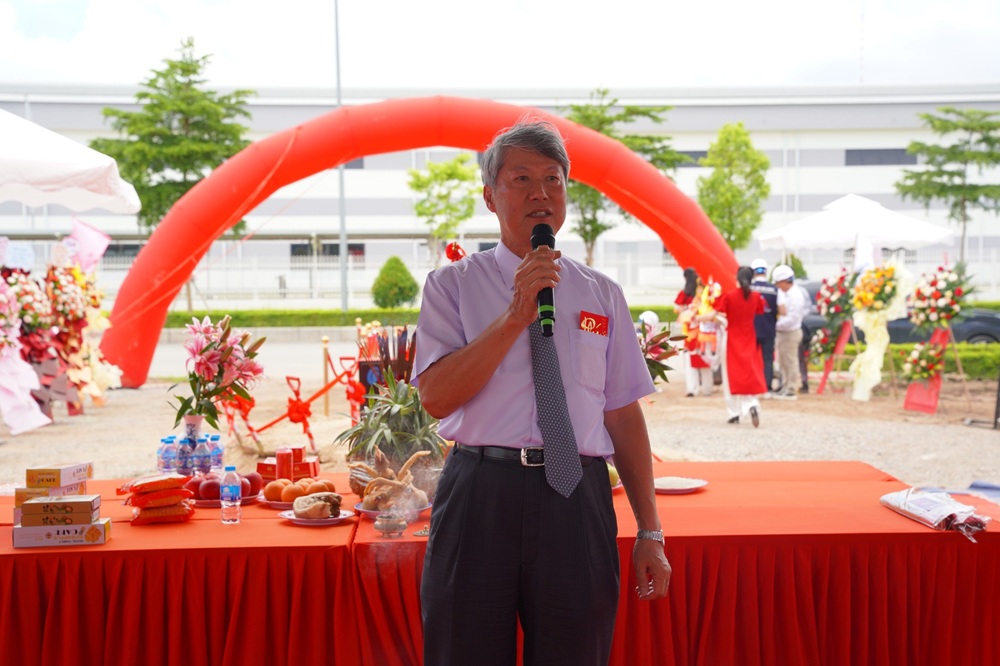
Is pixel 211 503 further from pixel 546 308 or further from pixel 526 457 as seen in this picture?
pixel 546 308

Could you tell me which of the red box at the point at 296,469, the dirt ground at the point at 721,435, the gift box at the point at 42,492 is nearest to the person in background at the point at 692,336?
the dirt ground at the point at 721,435

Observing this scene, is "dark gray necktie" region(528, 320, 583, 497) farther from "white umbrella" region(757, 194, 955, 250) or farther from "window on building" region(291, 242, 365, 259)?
"window on building" region(291, 242, 365, 259)

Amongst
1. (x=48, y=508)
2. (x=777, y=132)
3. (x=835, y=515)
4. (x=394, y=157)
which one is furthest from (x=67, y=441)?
(x=777, y=132)

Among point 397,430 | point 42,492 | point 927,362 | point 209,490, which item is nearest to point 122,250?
point 927,362

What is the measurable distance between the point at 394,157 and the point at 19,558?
24.7m

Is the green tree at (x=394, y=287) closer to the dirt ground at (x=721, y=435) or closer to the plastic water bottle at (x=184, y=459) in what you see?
the dirt ground at (x=721, y=435)

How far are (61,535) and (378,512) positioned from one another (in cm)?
81

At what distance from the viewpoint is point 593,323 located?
1655 millimetres

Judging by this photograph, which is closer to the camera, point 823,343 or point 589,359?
point 589,359

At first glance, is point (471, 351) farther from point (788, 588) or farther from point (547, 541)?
point (788, 588)

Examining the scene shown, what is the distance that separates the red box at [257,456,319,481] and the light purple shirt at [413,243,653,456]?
146 centimetres

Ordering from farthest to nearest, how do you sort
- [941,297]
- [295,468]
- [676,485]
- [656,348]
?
[941,297] < [656,348] < [295,468] < [676,485]

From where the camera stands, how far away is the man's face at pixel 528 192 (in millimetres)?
1584

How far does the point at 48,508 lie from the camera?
2.24 m
